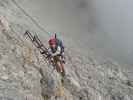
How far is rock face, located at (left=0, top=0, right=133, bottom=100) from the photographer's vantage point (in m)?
12.4

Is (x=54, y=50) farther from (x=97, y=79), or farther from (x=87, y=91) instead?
(x=97, y=79)

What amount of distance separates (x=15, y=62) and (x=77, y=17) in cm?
1566

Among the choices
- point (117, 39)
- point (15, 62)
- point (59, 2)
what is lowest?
point (15, 62)

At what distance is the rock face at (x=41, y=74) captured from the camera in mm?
12383

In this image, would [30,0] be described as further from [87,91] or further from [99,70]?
[87,91]

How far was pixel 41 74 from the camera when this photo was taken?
13.6m

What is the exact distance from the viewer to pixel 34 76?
516 inches

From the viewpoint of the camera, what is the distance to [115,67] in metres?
20.9

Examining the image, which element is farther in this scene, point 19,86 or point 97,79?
point 97,79

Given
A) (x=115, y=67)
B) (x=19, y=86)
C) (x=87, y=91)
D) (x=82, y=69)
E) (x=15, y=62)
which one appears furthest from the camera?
(x=115, y=67)

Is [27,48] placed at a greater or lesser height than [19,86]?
greater

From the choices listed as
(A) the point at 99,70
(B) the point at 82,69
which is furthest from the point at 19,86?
(A) the point at 99,70

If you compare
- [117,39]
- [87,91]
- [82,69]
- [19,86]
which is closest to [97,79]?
[82,69]

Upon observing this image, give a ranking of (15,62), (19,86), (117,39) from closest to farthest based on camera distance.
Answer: (19,86)
(15,62)
(117,39)
